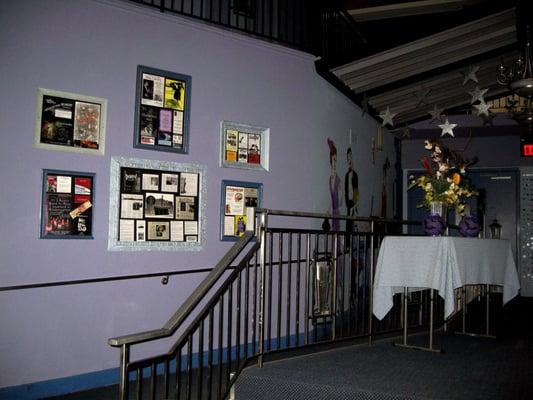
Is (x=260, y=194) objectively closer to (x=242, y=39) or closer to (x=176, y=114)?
(x=176, y=114)

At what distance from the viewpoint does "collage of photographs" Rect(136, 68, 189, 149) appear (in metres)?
4.11

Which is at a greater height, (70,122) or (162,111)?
(162,111)

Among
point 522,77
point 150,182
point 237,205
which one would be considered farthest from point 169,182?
point 522,77

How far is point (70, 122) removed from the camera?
3752 mm

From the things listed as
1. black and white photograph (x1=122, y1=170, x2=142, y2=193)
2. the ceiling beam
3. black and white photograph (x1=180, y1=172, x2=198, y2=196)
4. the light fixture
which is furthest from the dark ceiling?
black and white photograph (x1=122, y1=170, x2=142, y2=193)

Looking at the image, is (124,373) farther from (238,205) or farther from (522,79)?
(522,79)

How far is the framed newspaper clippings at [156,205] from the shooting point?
3957mm

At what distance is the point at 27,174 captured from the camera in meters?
3.55

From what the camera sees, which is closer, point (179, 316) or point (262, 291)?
point (179, 316)

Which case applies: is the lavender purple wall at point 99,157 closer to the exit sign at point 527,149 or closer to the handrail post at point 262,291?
the handrail post at point 262,291

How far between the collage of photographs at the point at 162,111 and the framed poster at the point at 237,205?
637 mm

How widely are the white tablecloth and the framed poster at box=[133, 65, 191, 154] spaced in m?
1.96

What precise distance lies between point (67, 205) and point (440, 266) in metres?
2.73

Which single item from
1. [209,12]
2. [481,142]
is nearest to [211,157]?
[209,12]
